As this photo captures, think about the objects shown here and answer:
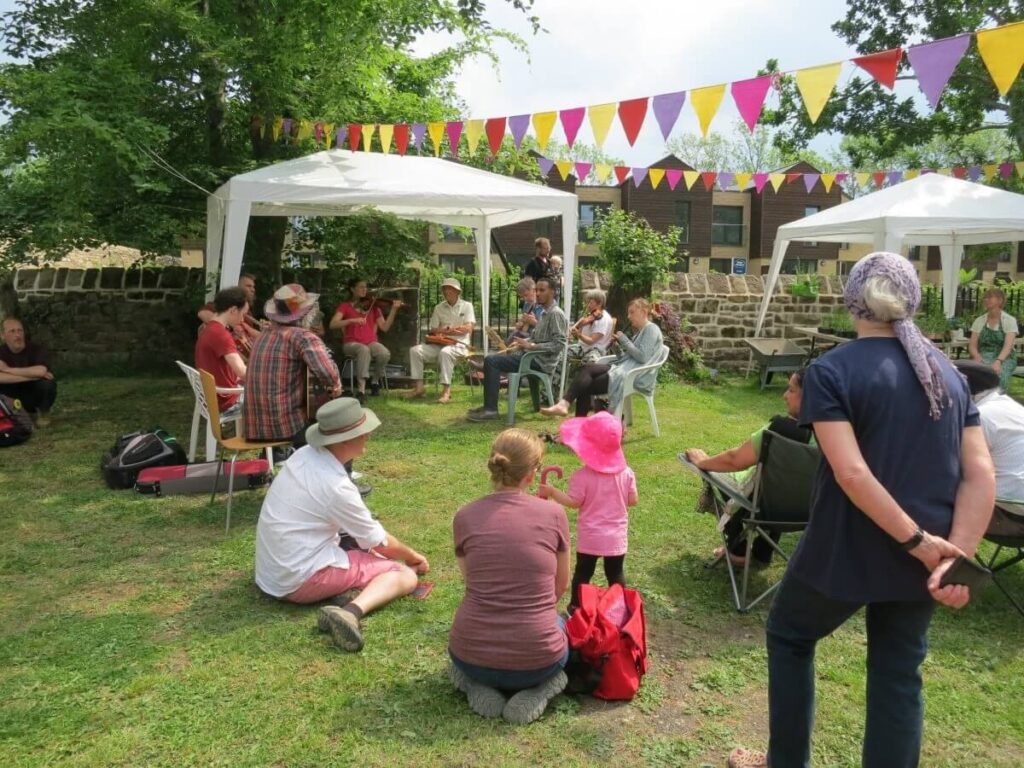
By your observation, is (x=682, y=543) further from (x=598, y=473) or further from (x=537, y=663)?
(x=537, y=663)

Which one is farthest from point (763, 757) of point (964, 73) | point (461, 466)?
point (964, 73)

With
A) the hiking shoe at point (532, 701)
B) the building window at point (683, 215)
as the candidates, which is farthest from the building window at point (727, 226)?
the hiking shoe at point (532, 701)

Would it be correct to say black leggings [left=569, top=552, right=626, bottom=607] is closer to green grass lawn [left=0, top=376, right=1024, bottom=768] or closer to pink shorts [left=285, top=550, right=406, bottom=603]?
green grass lawn [left=0, top=376, right=1024, bottom=768]

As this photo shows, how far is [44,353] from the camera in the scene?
692 centimetres

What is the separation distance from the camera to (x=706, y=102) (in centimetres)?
615

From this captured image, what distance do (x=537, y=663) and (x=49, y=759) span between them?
4.85ft

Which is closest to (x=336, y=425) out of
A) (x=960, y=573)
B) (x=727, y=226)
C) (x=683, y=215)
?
(x=960, y=573)

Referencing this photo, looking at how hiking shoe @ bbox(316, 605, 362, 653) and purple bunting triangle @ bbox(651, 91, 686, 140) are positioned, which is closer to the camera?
hiking shoe @ bbox(316, 605, 362, 653)

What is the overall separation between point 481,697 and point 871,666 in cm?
122

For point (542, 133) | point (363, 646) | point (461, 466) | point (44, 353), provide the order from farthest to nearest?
point (542, 133)
point (44, 353)
point (461, 466)
point (363, 646)

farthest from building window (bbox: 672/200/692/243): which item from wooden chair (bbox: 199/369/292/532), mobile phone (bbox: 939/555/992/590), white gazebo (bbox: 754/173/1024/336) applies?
mobile phone (bbox: 939/555/992/590)

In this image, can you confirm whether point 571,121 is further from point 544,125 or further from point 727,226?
point 727,226

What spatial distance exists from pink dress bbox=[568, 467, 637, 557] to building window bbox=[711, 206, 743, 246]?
33787 millimetres

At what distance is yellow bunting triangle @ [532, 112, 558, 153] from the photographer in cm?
727
